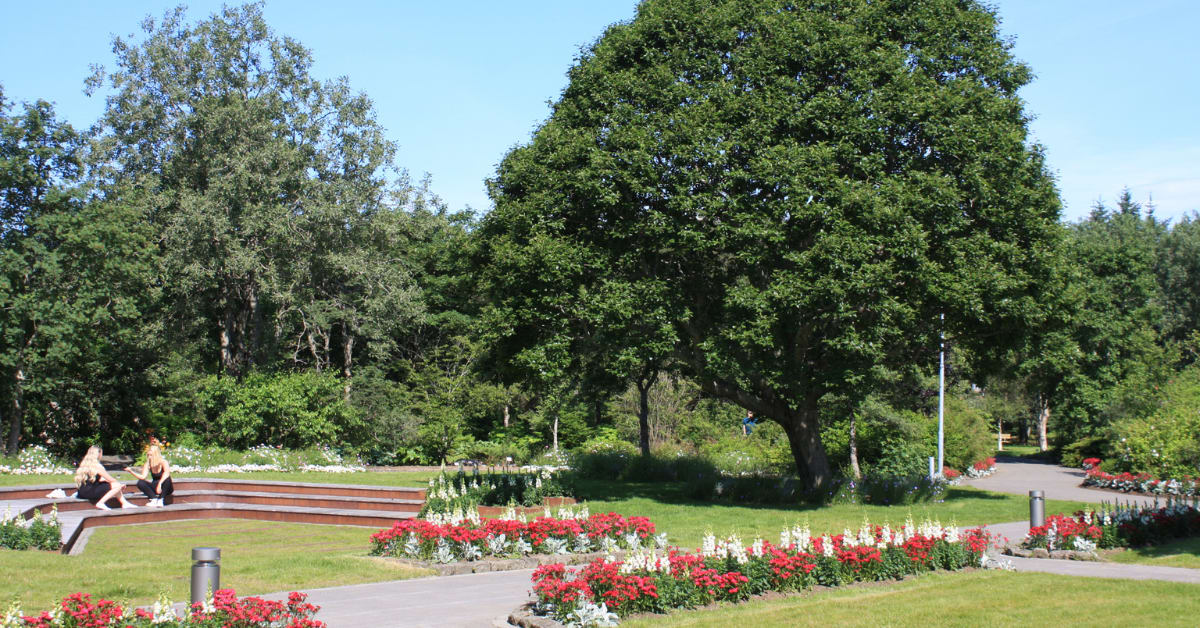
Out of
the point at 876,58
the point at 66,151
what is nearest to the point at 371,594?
the point at 876,58

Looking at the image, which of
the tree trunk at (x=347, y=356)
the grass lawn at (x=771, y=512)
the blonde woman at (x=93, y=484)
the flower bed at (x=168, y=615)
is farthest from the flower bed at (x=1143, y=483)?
the tree trunk at (x=347, y=356)

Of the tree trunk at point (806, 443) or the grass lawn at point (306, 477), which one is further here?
the tree trunk at point (806, 443)

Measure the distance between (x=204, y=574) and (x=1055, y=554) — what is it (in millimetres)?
11049

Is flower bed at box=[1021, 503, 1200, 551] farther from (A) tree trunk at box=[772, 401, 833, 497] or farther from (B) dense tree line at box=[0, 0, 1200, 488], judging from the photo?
(A) tree trunk at box=[772, 401, 833, 497]

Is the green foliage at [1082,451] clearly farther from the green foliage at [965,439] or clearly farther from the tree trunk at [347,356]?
the tree trunk at [347,356]

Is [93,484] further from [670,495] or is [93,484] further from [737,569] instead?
[737,569]

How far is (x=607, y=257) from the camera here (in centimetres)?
1859

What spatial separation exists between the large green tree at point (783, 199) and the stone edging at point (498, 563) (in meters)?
6.63

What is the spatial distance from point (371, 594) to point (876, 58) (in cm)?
1494

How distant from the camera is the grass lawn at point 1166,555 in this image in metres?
11.8

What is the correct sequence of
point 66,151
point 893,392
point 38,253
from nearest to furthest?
point 38,253, point 66,151, point 893,392

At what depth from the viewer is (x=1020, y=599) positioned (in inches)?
360

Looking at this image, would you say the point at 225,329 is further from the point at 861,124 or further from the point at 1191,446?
the point at 1191,446

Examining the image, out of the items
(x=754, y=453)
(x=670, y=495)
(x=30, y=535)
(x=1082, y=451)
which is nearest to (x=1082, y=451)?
(x=1082, y=451)
